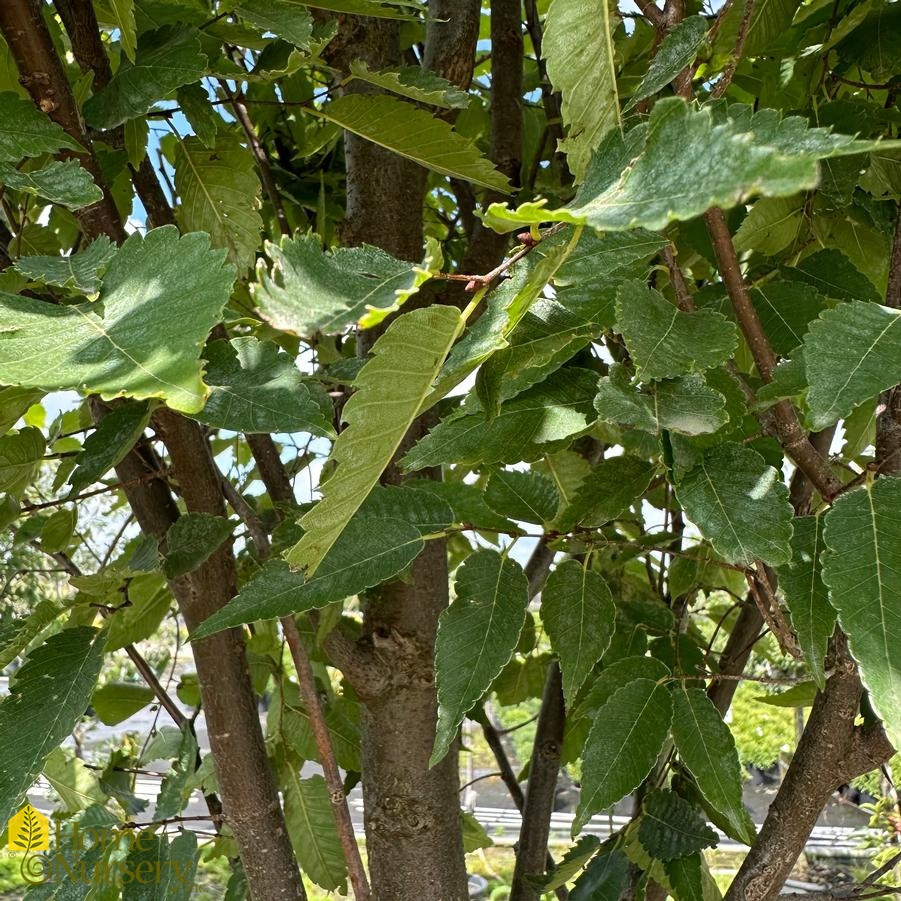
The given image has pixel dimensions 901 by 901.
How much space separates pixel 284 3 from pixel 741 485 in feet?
0.88

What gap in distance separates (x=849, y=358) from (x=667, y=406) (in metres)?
0.05

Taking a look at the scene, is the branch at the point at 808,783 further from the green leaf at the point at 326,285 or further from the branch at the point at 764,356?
the green leaf at the point at 326,285

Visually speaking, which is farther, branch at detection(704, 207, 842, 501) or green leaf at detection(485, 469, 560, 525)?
green leaf at detection(485, 469, 560, 525)

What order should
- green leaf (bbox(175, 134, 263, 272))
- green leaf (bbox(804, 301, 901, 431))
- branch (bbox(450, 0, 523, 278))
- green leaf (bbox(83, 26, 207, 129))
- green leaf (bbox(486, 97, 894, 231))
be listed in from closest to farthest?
green leaf (bbox(486, 97, 894, 231)), green leaf (bbox(804, 301, 901, 431)), green leaf (bbox(83, 26, 207, 129)), green leaf (bbox(175, 134, 263, 272)), branch (bbox(450, 0, 523, 278))

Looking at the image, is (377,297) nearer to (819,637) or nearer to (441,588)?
(819,637)

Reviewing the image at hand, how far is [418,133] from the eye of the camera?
0.41 m

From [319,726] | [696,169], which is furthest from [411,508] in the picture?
[696,169]

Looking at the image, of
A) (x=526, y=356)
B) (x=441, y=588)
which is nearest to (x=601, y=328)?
(x=526, y=356)

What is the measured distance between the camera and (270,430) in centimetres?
27

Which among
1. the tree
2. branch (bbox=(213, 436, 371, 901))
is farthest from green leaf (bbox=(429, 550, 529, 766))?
branch (bbox=(213, 436, 371, 901))

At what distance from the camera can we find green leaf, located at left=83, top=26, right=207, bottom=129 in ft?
1.20

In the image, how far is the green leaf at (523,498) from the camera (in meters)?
0.41

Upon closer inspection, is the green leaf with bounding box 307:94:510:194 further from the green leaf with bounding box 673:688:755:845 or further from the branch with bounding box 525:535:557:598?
the branch with bounding box 525:535:557:598

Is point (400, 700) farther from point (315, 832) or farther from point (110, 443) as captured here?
point (110, 443)
